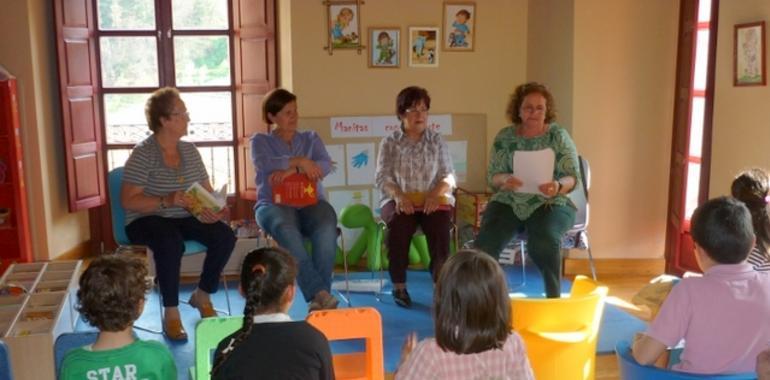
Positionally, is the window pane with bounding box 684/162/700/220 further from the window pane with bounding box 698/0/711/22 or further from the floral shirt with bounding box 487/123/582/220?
the floral shirt with bounding box 487/123/582/220

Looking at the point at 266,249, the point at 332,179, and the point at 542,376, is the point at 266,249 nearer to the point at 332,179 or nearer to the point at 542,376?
the point at 542,376

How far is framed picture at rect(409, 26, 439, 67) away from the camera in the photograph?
5289 mm

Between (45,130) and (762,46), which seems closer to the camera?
(762,46)

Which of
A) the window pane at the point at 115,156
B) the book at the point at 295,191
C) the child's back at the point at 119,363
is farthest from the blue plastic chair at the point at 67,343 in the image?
the window pane at the point at 115,156

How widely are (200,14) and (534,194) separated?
10.4 ft

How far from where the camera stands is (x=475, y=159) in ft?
18.0

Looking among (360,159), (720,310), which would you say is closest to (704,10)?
(360,159)

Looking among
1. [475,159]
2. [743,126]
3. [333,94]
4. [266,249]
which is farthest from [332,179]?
[266,249]

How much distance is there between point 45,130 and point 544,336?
3.90 m

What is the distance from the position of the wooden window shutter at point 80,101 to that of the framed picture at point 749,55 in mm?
4175

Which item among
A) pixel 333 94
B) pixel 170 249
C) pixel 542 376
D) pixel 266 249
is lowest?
pixel 542 376

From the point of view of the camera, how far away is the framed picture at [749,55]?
395cm

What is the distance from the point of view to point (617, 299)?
14.6 feet

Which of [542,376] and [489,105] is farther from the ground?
[489,105]
